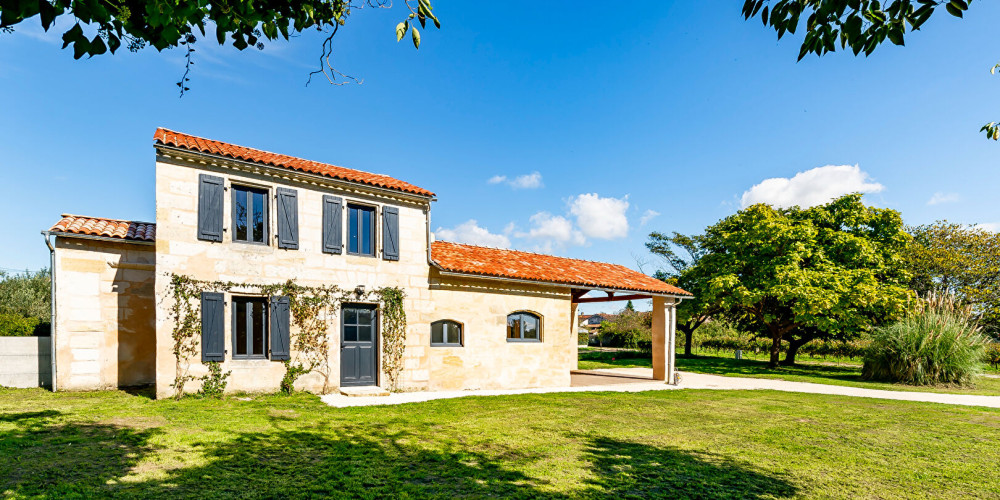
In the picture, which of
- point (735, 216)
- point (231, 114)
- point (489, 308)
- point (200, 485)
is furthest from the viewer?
point (735, 216)

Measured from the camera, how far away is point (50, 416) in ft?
24.9

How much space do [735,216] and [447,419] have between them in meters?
23.1

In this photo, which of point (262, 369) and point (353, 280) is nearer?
point (262, 369)

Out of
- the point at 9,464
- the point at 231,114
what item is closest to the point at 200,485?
the point at 9,464

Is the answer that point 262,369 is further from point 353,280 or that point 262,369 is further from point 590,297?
point 590,297

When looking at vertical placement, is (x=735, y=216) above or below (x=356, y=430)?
above

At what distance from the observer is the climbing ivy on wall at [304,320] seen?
31.9 ft

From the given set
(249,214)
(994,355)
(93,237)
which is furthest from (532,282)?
(994,355)

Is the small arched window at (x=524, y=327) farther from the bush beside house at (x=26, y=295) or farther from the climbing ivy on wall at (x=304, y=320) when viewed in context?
the bush beside house at (x=26, y=295)

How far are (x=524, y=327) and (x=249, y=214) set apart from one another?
755 centimetres

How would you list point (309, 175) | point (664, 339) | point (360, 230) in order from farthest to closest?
1. point (664, 339)
2. point (360, 230)
3. point (309, 175)

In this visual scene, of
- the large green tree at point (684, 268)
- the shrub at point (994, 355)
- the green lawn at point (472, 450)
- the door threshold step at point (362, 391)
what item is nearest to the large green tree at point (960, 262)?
the shrub at point (994, 355)

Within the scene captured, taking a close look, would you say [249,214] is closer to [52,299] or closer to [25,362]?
[52,299]

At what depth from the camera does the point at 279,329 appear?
1058cm
